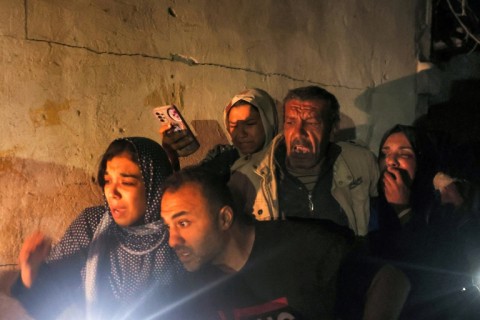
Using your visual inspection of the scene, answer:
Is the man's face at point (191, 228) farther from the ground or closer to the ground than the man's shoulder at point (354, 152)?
closer to the ground

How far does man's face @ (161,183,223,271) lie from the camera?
319 cm

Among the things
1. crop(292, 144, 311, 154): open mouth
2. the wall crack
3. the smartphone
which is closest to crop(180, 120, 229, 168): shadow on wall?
the smartphone

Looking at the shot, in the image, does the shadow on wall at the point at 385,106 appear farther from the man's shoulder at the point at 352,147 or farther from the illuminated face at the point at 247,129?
the illuminated face at the point at 247,129

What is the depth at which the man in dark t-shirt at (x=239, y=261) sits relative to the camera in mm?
3170

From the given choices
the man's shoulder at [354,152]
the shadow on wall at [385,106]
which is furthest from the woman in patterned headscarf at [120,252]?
the shadow on wall at [385,106]

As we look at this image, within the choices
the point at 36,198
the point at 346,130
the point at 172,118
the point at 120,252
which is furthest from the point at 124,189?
the point at 346,130

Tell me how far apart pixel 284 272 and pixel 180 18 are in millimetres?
2192

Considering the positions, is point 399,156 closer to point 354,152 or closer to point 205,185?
point 354,152

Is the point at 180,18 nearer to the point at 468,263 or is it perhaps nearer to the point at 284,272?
the point at 284,272

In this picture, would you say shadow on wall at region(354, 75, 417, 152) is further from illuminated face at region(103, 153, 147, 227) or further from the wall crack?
illuminated face at region(103, 153, 147, 227)

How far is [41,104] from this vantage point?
389 centimetres

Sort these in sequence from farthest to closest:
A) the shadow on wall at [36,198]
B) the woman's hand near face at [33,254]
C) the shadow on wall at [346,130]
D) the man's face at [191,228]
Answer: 1. the shadow on wall at [346,130]
2. the shadow on wall at [36,198]
3. the man's face at [191,228]
4. the woman's hand near face at [33,254]

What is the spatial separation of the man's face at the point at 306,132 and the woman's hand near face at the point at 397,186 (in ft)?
1.41

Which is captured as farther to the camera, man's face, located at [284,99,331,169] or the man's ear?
man's face, located at [284,99,331,169]
